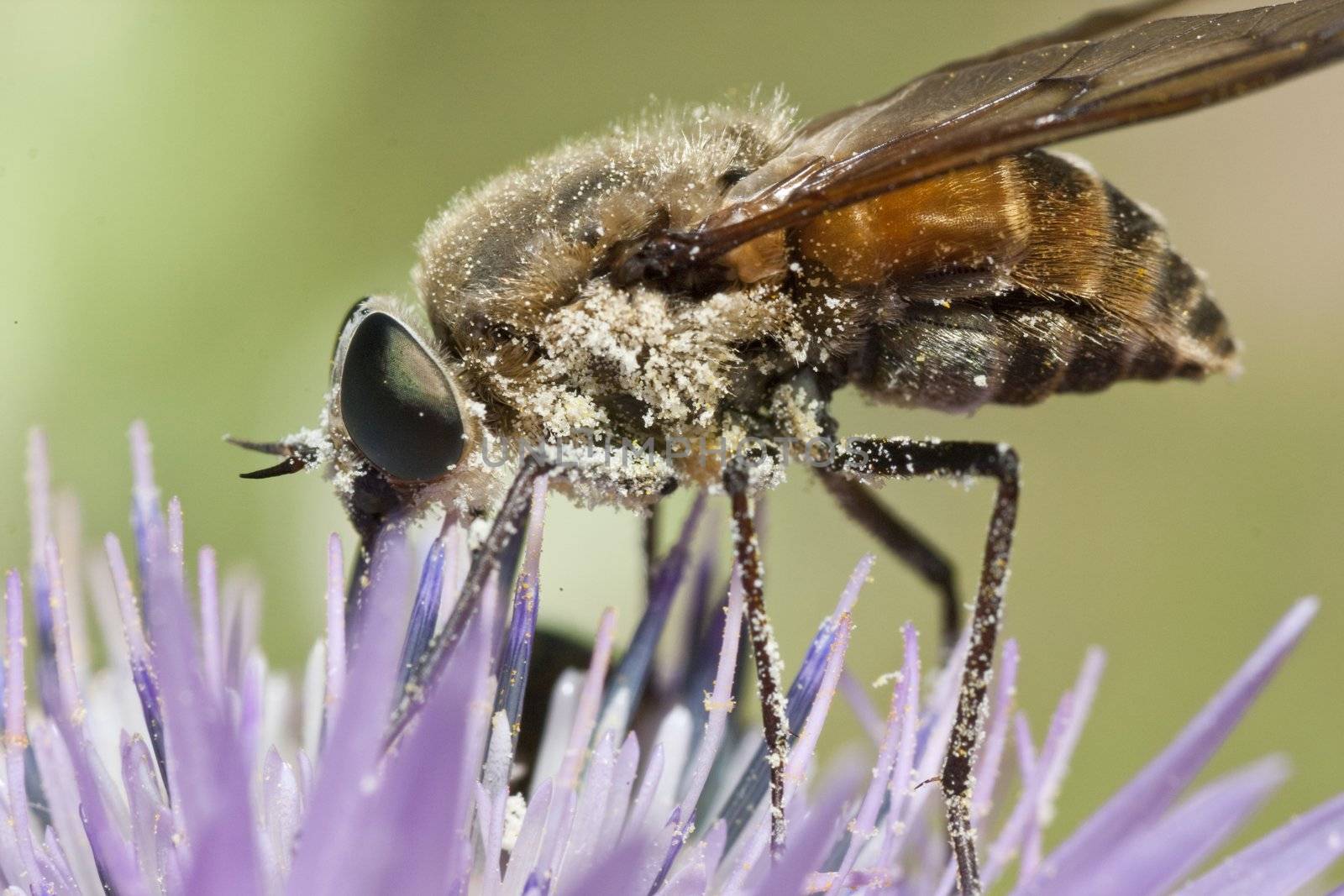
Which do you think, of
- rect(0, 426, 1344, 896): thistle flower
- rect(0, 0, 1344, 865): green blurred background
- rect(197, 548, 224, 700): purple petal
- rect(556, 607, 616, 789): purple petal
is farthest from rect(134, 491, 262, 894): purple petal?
rect(0, 0, 1344, 865): green blurred background

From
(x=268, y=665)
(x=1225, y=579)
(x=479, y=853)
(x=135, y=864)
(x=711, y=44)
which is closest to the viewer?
(x=135, y=864)

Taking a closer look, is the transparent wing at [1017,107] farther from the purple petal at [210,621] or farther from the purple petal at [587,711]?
the purple petal at [210,621]

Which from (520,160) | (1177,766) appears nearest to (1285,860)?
(1177,766)

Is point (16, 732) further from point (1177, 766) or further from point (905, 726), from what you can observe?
point (1177, 766)

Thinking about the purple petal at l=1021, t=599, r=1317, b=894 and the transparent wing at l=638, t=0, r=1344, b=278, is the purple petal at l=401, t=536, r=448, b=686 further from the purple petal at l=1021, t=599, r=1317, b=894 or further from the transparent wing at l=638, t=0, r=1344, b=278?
the purple petal at l=1021, t=599, r=1317, b=894

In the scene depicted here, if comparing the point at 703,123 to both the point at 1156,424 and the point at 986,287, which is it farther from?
the point at 1156,424

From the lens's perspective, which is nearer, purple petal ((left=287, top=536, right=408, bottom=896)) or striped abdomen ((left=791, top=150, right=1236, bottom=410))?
purple petal ((left=287, top=536, right=408, bottom=896))

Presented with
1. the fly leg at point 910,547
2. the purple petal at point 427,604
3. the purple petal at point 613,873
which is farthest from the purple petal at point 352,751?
the fly leg at point 910,547

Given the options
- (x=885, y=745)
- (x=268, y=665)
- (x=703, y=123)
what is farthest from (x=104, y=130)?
(x=885, y=745)
